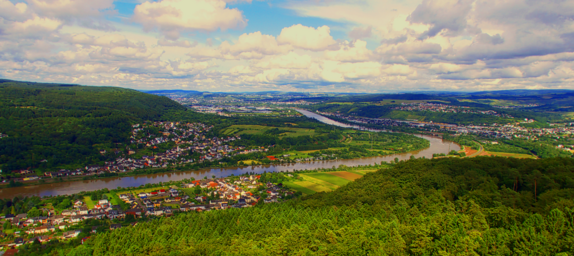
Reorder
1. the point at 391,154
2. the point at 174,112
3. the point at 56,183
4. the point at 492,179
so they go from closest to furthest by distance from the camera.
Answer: the point at 492,179, the point at 56,183, the point at 391,154, the point at 174,112

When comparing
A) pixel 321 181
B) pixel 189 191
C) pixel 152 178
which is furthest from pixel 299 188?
pixel 152 178

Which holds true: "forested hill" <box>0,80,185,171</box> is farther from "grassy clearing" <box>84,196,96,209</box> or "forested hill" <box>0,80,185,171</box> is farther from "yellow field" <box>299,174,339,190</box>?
"yellow field" <box>299,174,339,190</box>

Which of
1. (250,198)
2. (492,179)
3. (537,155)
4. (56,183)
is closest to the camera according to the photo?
(492,179)

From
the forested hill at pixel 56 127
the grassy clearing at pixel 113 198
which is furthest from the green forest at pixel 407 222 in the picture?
the forested hill at pixel 56 127

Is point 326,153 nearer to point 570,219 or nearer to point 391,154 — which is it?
point 391,154

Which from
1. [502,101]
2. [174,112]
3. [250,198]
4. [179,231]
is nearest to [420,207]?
[179,231]

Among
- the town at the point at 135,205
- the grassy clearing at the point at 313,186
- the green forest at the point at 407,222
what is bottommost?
the town at the point at 135,205

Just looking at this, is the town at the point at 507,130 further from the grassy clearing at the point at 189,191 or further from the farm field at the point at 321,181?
the grassy clearing at the point at 189,191
